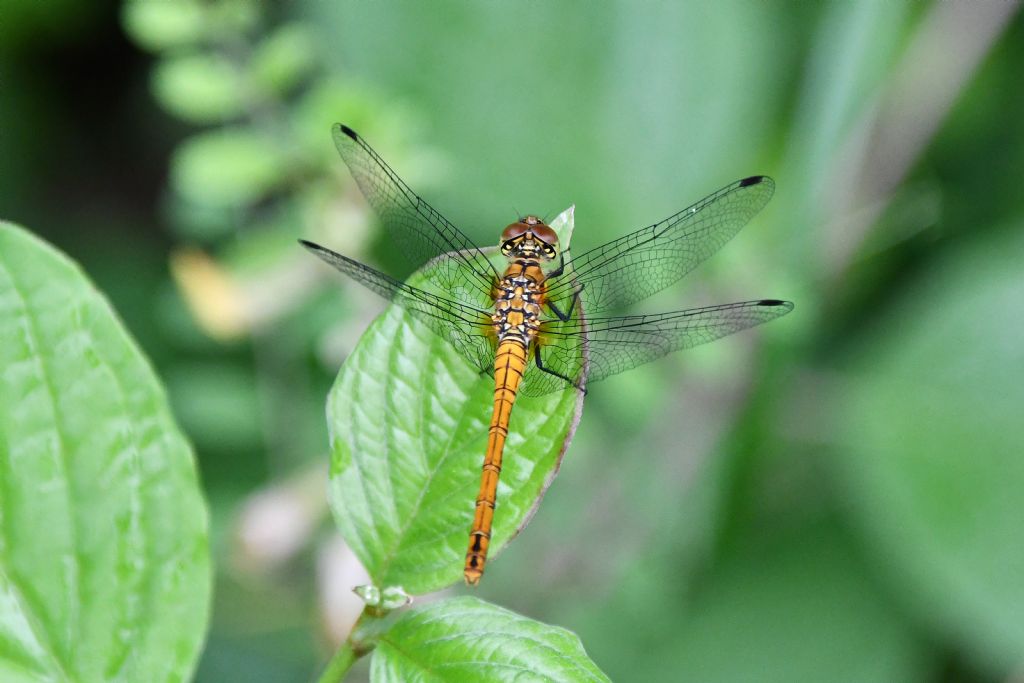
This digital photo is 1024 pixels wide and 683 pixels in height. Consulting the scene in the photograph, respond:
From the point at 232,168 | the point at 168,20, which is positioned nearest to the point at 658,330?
the point at 232,168

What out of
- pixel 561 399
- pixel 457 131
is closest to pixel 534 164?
pixel 457 131

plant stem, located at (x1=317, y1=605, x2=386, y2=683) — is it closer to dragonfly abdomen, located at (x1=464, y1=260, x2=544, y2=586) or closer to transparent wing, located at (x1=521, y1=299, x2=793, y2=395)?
dragonfly abdomen, located at (x1=464, y1=260, x2=544, y2=586)

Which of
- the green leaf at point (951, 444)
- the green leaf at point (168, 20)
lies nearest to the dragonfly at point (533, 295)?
the green leaf at point (168, 20)

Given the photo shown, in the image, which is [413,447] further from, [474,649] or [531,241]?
[531,241]

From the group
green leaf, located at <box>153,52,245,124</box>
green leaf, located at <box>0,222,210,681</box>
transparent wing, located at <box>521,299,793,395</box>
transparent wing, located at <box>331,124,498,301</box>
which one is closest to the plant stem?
green leaf, located at <box>0,222,210,681</box>

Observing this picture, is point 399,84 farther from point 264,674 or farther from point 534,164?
point 264,674

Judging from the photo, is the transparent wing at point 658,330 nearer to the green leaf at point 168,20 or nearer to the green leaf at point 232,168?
the green leaf at point 232,168
